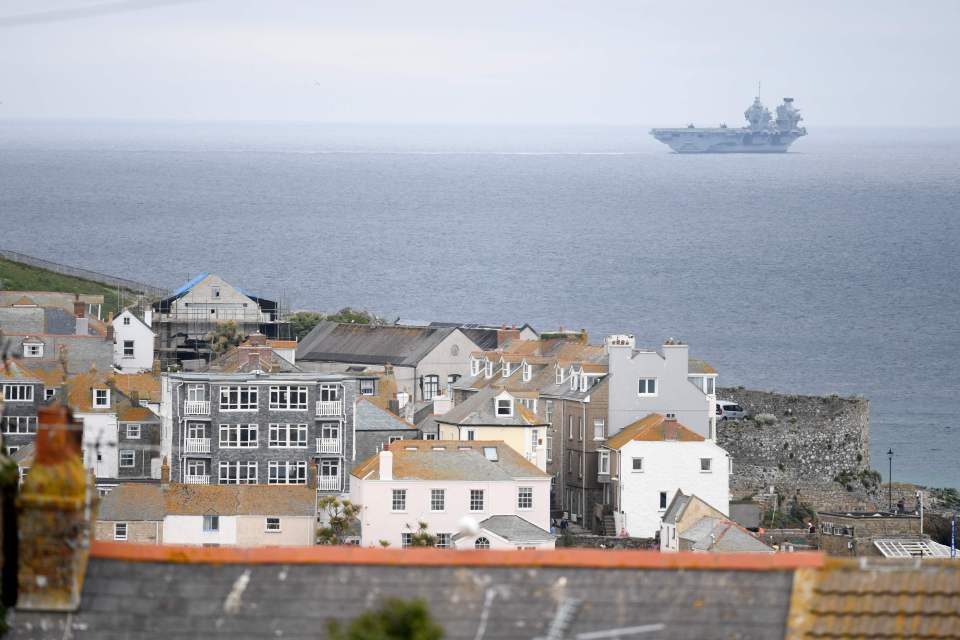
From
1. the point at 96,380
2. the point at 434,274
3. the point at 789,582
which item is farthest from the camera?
the point at 434,274

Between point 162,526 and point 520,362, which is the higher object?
point 520,362

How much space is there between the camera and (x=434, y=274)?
195 m

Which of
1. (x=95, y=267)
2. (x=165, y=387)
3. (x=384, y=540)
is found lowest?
(x=384, y=540)

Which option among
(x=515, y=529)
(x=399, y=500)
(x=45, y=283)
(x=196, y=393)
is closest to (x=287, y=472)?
(x=196, y=393)

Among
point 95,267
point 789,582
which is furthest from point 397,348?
point 95,267

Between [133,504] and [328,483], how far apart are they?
7402 mm

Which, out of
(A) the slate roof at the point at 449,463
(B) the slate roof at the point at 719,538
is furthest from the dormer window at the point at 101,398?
(B) the slate roof at the point at 719,538

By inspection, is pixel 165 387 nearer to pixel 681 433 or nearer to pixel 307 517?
pixel 307 517

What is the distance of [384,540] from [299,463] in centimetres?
684

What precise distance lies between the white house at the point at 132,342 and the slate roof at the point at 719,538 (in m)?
28.8

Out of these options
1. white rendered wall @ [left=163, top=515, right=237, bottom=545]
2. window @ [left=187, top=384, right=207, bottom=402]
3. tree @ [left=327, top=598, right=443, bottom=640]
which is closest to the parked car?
window @ [left=187, top=384, right=207, bottom=402]

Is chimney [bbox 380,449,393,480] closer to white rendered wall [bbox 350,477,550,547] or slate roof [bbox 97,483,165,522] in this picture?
white rendered wall [bbox 350,477,550,547]

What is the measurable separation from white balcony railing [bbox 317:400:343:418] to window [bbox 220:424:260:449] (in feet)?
5.51

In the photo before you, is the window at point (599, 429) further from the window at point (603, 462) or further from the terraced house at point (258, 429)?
the terraced house at point (258, 429)
